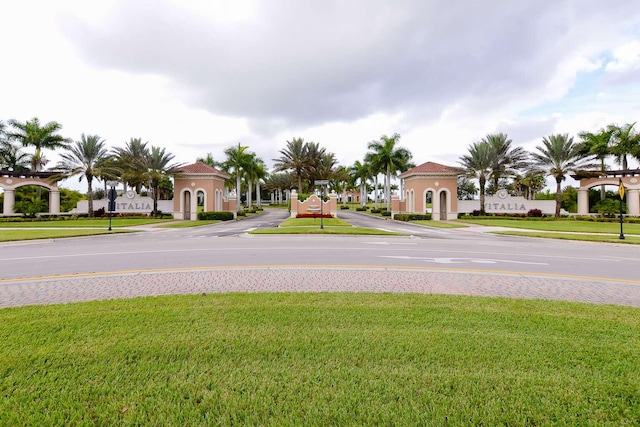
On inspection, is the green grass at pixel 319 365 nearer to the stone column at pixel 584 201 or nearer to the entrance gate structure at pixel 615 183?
the entrance gate structure at pixel 615 183

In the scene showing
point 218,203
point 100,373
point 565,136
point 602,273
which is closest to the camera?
point 100,373

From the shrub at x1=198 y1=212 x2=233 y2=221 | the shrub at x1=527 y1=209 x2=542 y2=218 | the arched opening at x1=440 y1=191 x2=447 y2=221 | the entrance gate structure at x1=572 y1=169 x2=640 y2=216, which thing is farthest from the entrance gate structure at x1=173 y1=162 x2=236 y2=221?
the entrance gate structure at x1=572 y1=169 x2=640 y2=216

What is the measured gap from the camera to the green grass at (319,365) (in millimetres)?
2482

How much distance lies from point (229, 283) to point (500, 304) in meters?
4.89

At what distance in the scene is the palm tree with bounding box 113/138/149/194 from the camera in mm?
34406

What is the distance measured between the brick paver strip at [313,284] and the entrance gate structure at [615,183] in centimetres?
3797

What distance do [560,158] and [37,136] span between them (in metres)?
58.0

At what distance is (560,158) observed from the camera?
35.5 meters

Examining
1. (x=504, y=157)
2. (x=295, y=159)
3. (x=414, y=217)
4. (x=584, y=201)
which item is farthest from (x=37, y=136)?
(x=584, y=201)

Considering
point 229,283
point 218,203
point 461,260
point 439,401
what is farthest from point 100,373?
point 218,203

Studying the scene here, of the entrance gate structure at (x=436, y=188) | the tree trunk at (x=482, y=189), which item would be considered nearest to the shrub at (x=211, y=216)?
the entrance gate structure at (x=436, y=188)

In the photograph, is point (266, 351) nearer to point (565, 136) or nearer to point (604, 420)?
point (604, 420)

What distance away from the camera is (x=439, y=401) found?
102 inches

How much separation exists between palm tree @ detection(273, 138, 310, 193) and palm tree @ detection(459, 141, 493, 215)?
21364 millimetres
